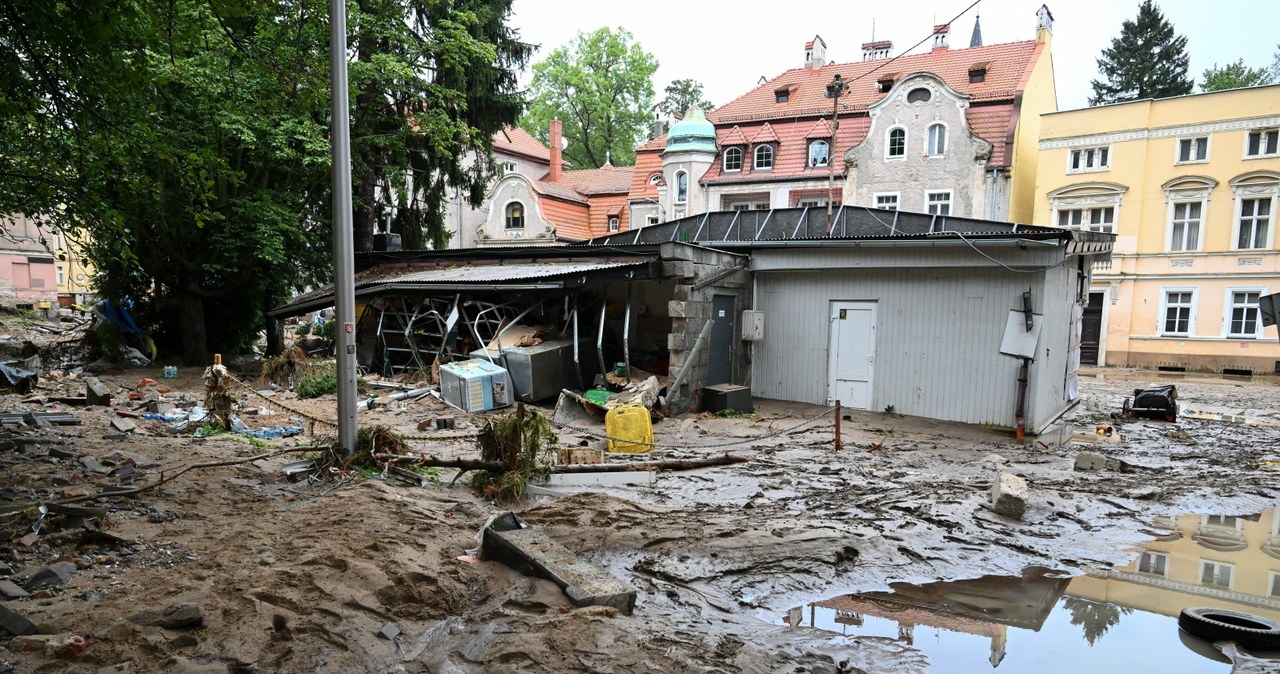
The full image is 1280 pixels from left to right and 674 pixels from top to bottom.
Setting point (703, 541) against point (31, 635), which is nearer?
point (31, 635)

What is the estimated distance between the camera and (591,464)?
845 cm

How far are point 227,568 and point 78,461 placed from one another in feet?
12.4

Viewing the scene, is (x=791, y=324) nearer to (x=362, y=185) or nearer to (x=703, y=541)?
(x=703, y=541)

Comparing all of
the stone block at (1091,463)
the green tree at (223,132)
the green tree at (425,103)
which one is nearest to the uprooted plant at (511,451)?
the green tree at (223,132)

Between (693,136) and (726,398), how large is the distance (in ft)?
67.4

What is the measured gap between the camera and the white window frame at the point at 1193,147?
26.4m

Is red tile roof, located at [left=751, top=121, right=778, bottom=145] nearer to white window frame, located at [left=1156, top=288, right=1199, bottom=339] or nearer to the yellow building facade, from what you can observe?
the yellow building facade

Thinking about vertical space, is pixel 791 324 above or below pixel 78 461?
above

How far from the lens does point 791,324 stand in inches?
579

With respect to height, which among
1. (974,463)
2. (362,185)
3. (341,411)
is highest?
(362,185)

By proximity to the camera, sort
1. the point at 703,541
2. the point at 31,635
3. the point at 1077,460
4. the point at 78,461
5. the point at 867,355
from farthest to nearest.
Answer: the point at 867,355, the point at 1077,460, the point at 78,461, the point at 703,541, the point at 31,635

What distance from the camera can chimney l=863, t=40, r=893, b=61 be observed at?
120ft

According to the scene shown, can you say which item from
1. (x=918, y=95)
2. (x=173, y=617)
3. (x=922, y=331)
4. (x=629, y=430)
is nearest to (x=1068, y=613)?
(x=173, y=617)

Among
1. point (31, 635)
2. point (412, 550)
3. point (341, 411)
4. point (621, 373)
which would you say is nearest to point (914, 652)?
point (412, 550)
